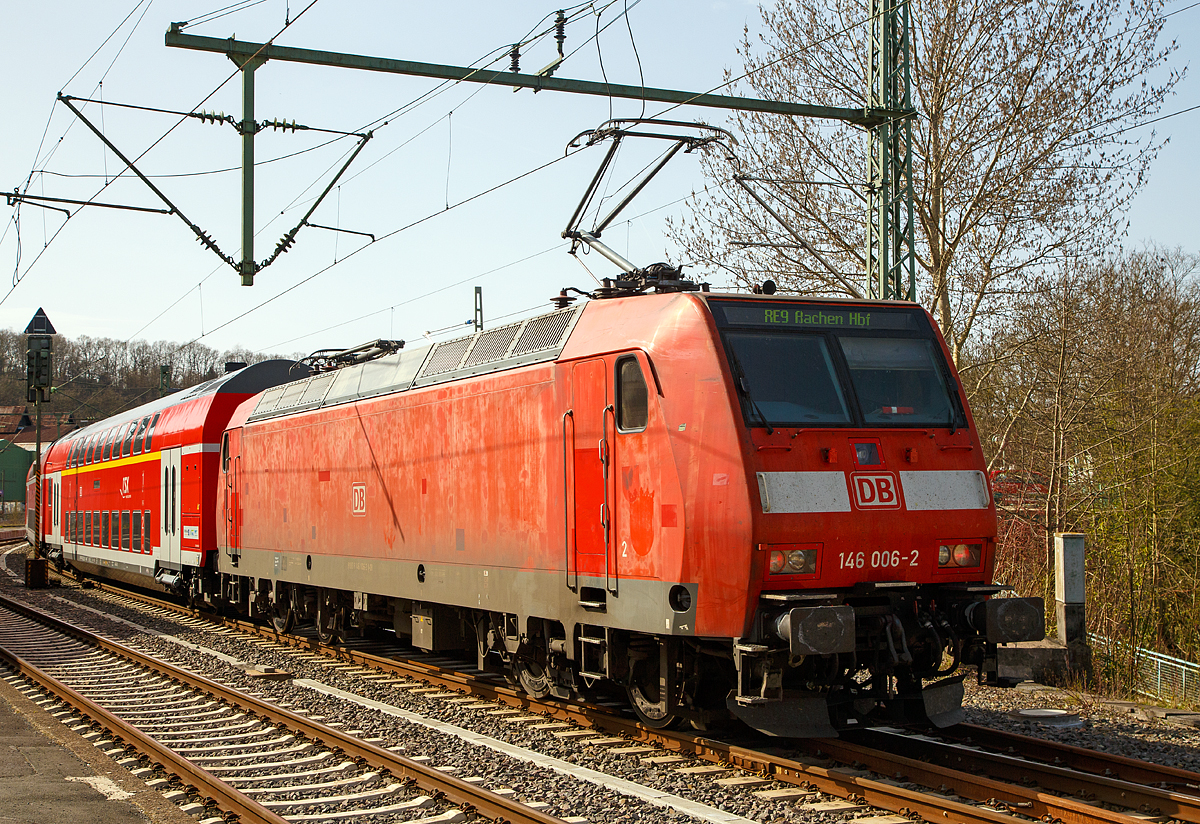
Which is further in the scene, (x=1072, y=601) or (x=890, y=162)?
(x=890, y=162)

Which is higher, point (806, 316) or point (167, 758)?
point (806, 316)

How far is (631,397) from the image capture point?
8375 mm

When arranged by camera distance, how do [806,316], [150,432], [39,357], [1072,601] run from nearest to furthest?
[806,316]
[1072,601]
[150,432]
[39,357]

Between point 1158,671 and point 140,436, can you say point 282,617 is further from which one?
point 1158,671

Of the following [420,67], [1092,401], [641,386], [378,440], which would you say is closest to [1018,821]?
[641,386]

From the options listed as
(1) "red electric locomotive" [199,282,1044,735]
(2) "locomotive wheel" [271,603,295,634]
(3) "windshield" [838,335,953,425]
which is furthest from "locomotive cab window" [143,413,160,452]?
(3) "windshield" [838,335,953,425]

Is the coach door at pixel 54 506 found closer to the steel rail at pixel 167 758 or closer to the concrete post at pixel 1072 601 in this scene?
the steel rail at pixel 167 758

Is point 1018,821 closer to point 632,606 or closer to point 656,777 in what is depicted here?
point 656,777

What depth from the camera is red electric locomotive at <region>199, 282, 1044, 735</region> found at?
296 inches

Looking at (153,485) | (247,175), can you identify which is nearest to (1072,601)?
(247,175)

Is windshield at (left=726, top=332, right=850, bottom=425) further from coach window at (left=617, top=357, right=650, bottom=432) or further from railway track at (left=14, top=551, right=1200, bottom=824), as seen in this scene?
railway track at (left=14, top=551, right=1200, bottom=824)

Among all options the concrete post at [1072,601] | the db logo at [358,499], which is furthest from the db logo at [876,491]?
the db logo at [358,499]

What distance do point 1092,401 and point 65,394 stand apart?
47098 mm

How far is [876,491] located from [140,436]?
753 inches
